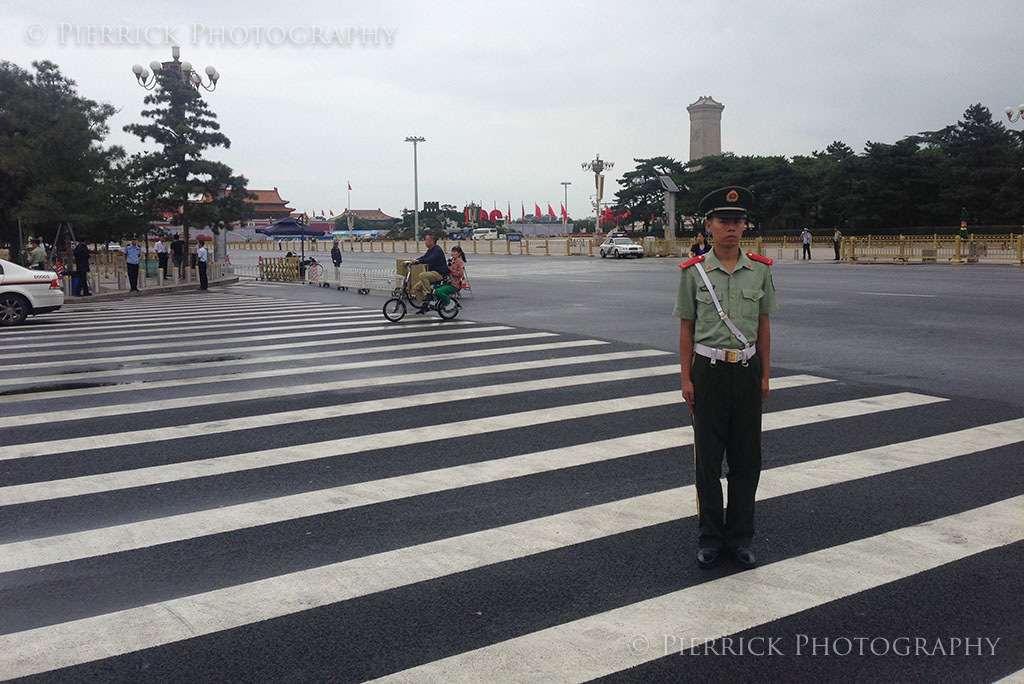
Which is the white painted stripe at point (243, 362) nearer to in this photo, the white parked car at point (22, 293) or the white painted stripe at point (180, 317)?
the white painted stripe at point (180, 317)

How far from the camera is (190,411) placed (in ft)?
27.7

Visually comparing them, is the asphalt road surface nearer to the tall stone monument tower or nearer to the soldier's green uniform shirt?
the soldier's green uniform shirt

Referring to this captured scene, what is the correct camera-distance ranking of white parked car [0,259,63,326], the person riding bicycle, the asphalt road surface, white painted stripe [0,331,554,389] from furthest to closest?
white parked car [0,259,63,326] < the person riding bicycle < white painted stripe [0,331,554,389] < the asphalt road surface

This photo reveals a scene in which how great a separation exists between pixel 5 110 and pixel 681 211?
165 feet

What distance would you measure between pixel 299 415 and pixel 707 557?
4.79 metres

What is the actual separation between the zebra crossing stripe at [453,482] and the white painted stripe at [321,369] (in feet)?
14.4

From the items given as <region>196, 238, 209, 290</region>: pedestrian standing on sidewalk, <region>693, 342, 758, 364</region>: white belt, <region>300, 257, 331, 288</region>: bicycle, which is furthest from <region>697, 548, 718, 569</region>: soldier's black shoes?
<region>196, 238, 209, 290</region>: pedestrian standing on sidewalk

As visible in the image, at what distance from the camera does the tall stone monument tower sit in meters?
79.4

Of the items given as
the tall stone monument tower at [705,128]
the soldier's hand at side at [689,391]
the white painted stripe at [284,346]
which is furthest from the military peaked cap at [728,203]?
the tall stone monument tower at [705,128]

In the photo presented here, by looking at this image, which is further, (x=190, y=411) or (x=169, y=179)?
(x=169, y=179)

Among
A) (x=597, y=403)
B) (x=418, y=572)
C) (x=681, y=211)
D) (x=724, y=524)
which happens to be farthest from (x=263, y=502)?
(x=681, y=211)

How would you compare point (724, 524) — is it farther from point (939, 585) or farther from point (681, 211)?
point (681, 211)

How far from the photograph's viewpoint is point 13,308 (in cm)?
1762

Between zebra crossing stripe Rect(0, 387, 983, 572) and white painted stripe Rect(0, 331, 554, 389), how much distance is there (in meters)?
5.45
